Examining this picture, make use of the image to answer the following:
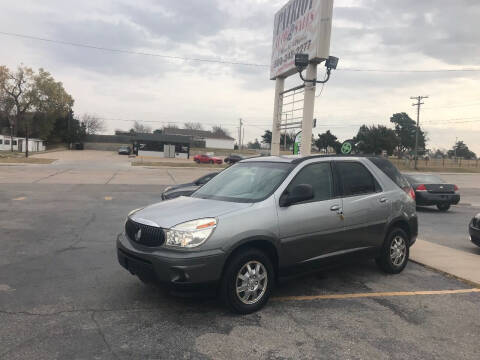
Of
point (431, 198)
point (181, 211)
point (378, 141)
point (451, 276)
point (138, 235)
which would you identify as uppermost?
point (378, 141)

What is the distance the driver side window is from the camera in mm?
4637

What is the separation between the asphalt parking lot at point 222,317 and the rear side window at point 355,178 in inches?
49.3

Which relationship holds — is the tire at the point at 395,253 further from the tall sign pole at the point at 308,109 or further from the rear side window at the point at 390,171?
the tall sign pole at the point at 308,109

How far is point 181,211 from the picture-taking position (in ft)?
13.4

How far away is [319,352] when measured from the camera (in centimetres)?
332

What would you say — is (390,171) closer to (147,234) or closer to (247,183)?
(247,183)

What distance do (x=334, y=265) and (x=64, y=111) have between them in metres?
88.7

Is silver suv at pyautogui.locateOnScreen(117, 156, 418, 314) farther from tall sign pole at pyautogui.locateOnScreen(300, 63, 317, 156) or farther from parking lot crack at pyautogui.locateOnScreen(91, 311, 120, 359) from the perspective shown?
tall sign pole at pyautogui.locateOnScreen(300, 63, 317, 156)

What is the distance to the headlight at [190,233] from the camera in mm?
3713

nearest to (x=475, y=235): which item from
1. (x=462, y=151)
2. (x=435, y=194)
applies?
(x=435, y=194)

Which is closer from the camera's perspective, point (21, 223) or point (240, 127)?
point (21, 223)

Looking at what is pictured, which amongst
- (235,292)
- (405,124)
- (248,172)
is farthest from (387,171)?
(405,124)

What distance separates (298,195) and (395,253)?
→ 2.34 m

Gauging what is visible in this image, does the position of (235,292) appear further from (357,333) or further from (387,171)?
(387,171)
